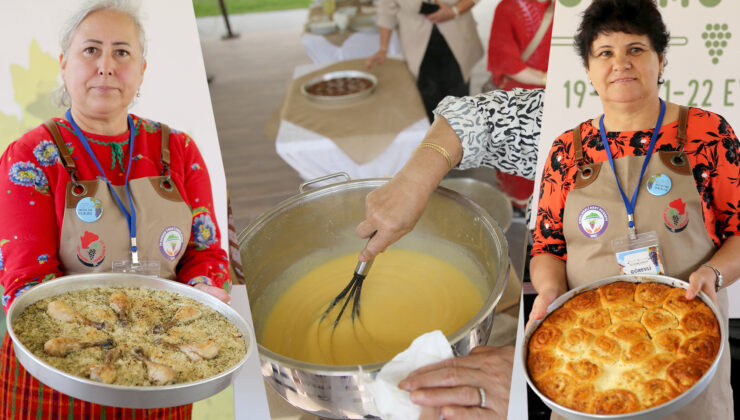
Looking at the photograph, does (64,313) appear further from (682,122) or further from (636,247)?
(682,122)

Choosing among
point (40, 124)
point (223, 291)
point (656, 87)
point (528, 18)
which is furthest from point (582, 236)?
point (40, 124)

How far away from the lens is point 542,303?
0.91 meters

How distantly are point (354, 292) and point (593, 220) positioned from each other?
380mm

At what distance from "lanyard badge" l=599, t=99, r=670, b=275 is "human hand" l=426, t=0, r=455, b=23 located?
0.35m

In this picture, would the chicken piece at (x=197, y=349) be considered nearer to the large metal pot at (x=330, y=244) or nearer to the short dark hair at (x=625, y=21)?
the large metal pot at (x=330, y=244)

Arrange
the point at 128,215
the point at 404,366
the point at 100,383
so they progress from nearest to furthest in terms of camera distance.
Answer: the point at 100,383, the point at 128,215, the point at 404,366

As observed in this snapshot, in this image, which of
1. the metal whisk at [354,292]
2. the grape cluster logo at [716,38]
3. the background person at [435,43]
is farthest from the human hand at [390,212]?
the grape cluster logo at [716,38]

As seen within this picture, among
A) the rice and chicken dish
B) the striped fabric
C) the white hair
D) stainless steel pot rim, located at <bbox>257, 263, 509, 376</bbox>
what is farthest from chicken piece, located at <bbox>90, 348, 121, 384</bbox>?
the white hair

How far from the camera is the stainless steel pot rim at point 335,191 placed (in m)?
0.84

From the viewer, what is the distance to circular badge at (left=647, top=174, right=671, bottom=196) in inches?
32.2

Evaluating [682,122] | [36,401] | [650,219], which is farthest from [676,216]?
[36,401]

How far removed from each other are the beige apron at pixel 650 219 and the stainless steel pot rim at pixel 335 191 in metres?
0.11

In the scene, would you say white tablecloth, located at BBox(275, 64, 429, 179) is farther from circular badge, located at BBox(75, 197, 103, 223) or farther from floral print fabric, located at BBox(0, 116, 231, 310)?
circular badge, located at BBox(75, 197, 103, 223)

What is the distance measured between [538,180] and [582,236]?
14 cm
